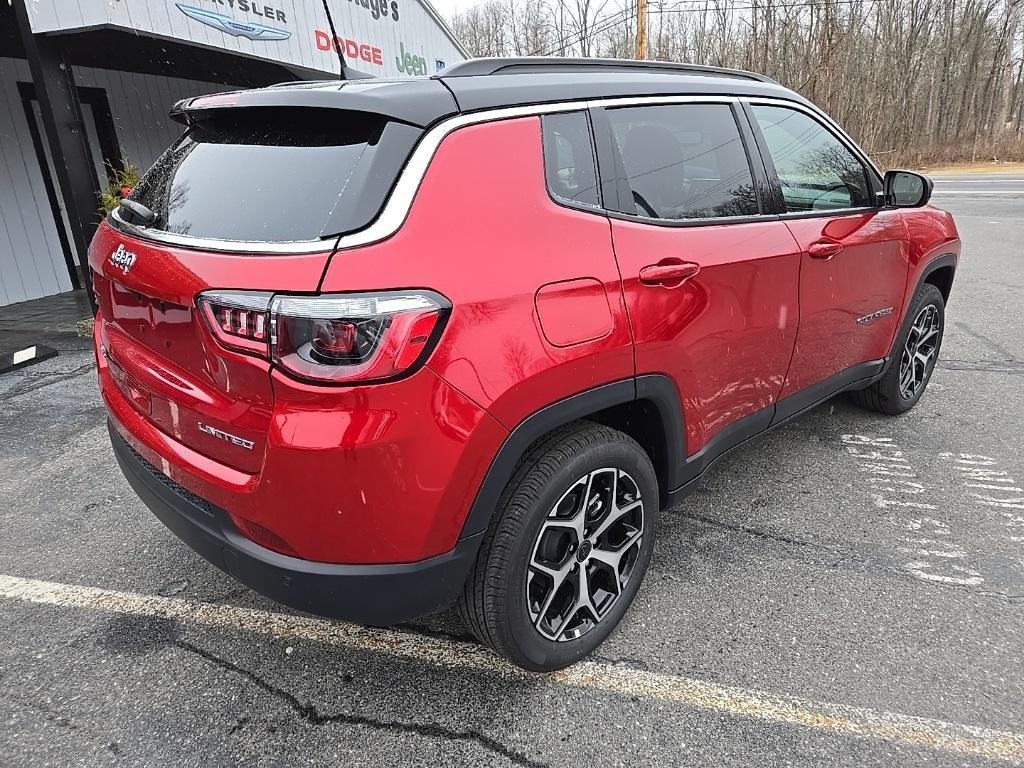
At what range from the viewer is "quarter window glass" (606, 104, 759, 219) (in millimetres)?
2244

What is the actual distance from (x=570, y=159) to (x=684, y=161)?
0.65 metres

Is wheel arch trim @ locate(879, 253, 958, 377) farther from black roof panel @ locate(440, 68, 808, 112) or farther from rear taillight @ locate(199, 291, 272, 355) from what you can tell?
rear taillight @ locate(199, 291, 272, 355)

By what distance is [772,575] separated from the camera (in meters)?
2.67

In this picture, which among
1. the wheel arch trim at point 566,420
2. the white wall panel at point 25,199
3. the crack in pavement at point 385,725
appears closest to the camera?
the wheel arch trim at point 566,420

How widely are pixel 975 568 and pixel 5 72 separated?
10492 millimetres

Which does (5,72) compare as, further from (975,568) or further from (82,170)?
(975,568)

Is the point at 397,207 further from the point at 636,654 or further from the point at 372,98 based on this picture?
the point at 636,654

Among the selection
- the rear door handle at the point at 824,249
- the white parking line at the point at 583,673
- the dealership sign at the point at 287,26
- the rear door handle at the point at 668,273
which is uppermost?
the dealership sign at the point at 287,26

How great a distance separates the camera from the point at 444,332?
1623mm

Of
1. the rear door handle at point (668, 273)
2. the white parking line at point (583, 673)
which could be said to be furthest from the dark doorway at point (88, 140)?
the rear door handle at point (668, 273)

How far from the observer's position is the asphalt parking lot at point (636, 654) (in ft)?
6.36

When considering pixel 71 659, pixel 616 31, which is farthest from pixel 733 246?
pixel 616 31

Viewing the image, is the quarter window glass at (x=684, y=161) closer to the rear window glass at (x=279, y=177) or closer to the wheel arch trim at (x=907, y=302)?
the rear window glass at (x=279, y=177)

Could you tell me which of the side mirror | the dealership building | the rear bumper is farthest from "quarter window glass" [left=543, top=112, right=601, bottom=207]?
the dealership building
